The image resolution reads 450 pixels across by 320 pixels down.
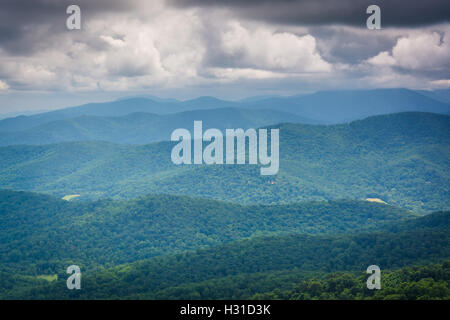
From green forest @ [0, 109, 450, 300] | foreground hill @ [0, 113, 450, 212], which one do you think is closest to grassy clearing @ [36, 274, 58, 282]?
green forest @ [0, 109, 450, 300]

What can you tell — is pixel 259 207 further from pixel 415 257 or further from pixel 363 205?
pixel 415 257

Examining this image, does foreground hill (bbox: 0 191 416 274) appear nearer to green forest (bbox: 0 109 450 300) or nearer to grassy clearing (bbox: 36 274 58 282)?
green forest (bbox: 0 109 450 300)

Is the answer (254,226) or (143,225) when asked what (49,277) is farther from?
(254,226)

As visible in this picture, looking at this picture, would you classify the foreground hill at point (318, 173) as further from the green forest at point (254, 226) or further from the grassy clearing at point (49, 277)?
Result: the grassy clearing at point (49, 277)

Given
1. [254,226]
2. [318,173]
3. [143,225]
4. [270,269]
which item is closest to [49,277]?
[143,225]

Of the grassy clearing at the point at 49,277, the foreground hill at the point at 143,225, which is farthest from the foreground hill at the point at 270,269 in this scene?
the foreground hill at the point at 143,225
